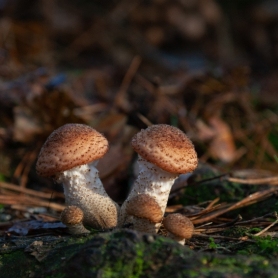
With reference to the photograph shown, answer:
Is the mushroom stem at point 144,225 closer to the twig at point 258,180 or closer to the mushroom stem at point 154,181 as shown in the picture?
the mushroom stem at point 154,181

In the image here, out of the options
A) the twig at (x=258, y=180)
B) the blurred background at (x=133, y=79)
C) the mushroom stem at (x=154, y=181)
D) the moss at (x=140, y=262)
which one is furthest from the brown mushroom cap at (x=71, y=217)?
the twig at (x=258, y=180)

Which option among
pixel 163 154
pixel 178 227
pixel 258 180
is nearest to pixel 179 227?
pixel 178 227

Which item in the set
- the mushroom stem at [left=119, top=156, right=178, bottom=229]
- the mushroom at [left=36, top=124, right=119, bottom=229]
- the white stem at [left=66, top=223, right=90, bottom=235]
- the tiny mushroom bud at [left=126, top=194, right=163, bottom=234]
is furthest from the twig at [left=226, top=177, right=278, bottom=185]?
the white stem at [left=66, top=223, right=90, bottom=235]

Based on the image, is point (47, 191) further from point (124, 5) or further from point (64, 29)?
point (124, 5)

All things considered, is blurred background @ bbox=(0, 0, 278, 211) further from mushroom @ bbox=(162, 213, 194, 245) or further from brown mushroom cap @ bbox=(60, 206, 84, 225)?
mushroom @ bbox=(162, 213, 194, 245)

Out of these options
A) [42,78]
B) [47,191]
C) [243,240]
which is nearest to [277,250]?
[243,240]

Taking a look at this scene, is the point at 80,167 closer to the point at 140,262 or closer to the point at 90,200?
the point at 90,200
